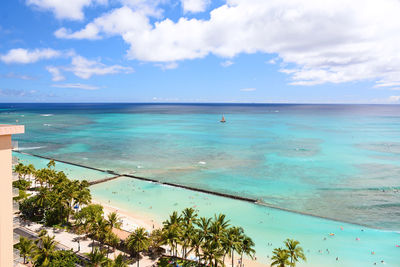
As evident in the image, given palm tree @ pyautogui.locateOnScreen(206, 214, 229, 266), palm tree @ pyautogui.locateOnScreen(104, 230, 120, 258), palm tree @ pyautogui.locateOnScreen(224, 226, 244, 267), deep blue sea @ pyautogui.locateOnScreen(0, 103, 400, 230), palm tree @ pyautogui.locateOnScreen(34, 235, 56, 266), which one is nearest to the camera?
palm tree @ pyautogui.locateOnScreen(34, 235, 56, 266)

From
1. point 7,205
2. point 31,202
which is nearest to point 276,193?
point 31,202

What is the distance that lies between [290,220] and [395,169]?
47964 millimetres

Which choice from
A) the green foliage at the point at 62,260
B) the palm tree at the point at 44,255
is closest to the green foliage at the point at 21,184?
the palm tree at the point at 44,255

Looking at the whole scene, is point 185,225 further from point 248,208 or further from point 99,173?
point 99,173

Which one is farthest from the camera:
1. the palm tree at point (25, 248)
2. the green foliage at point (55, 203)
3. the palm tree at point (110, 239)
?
the green foliage at point (55, 203)

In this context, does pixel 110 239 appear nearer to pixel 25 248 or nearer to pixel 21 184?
pixel 25 248

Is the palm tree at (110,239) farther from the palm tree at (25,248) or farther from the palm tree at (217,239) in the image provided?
the palm tree at (217,239)

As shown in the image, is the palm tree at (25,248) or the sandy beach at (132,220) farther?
the sandy beach at (132,220)

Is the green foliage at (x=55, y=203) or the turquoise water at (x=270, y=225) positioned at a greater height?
the green foliage at (x=55, y=203)

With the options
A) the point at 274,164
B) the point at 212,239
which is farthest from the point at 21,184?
the point at 274,164

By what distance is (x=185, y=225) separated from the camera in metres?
31.2

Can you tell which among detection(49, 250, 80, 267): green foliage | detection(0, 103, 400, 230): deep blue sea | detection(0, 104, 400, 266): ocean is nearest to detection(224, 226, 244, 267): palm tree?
detection(0, 104, 400, 266): ocean

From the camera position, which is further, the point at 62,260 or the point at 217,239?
the point at 217,239

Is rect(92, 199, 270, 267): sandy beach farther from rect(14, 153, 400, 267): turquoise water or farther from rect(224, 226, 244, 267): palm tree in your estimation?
rect(224, 226, 244, 267): palm tree
